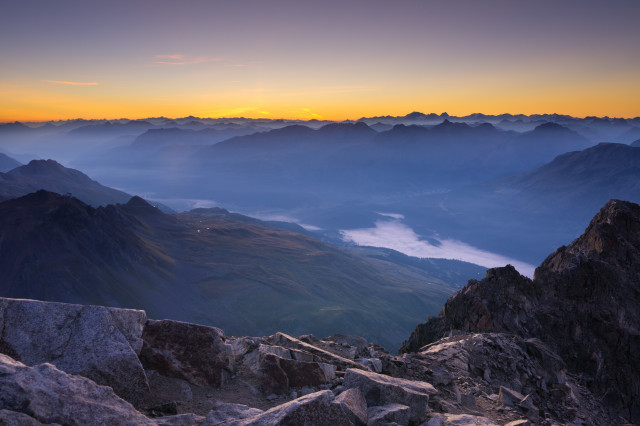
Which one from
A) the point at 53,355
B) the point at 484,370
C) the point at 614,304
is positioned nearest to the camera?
the point at 53,355

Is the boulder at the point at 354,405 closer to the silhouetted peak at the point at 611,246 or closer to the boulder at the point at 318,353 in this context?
the boulder at the point at 318,353

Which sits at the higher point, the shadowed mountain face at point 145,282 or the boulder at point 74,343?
the boulder at point 74,343

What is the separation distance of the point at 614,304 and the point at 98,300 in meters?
156

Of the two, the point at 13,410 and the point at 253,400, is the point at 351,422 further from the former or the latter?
the point at 13,410

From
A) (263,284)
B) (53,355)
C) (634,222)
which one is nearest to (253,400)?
(53,355)

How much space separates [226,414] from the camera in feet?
32.1

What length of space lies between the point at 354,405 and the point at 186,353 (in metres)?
5.97

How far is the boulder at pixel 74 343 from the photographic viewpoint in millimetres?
9836

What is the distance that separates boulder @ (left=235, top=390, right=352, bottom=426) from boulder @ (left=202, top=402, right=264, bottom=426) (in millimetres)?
825

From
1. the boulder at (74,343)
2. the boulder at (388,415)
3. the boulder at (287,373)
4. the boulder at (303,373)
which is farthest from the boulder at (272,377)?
the boulder at (74,343)

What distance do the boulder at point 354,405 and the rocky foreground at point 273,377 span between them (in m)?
0.03

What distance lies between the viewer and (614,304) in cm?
2977

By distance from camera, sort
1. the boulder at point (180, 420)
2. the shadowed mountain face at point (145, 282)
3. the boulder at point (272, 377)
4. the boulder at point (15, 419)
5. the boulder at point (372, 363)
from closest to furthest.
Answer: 1. the boulder at point (15, 419)
2. the boulder at point (180, 420)
3. the boulder at point (272, 377)
4. the boulder at point (372, 363)
5. the shadowed mountain face at point (145, 282)

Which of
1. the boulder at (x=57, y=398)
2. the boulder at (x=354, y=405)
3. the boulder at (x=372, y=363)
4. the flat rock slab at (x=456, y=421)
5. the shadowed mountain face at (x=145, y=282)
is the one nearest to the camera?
the boulder at (x=57, y=398)
